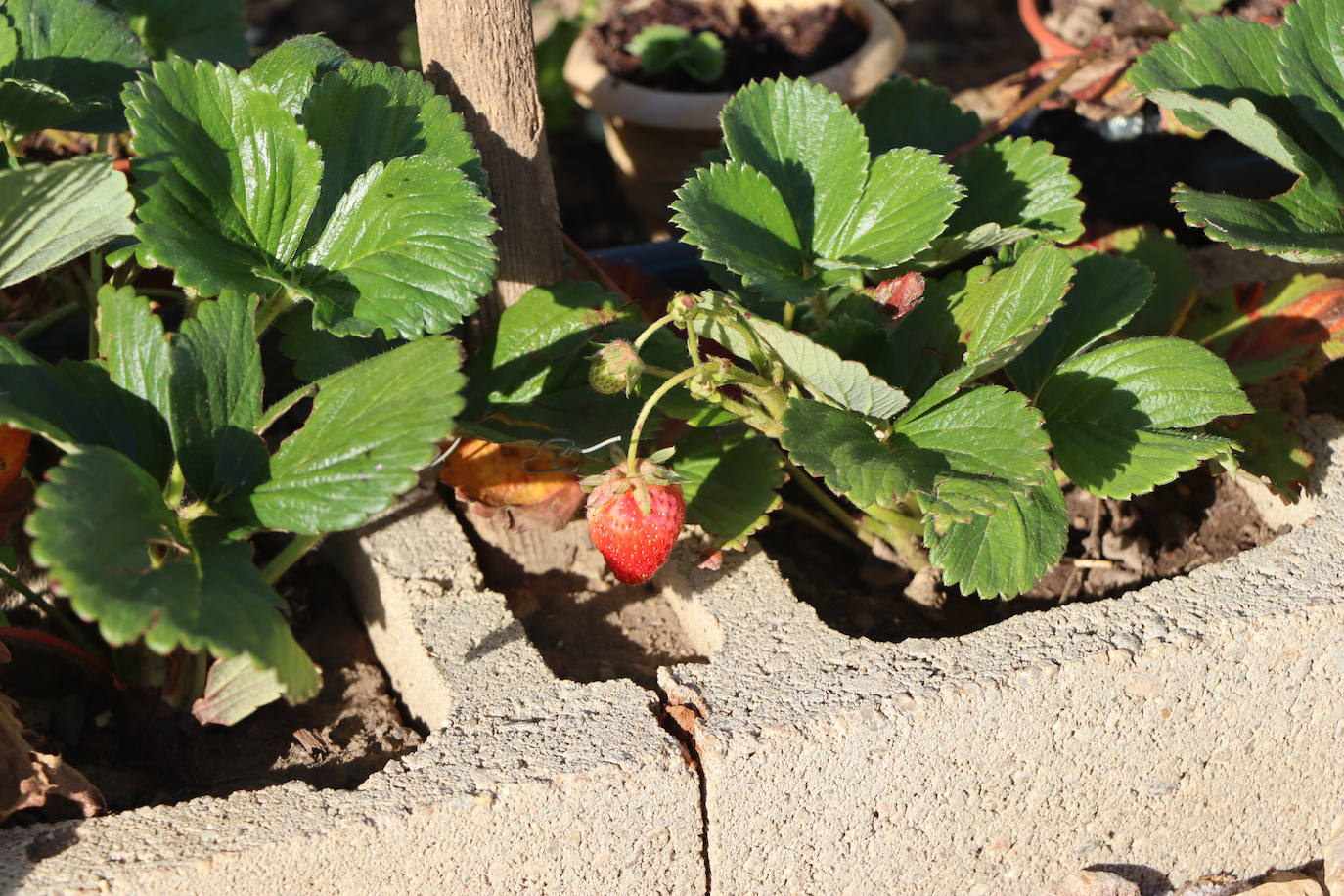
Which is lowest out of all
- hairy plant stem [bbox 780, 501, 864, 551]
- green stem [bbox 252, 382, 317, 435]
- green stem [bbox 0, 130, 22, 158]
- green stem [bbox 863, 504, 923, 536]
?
hairy plant stem [bbox 780, 501, 864, 551]

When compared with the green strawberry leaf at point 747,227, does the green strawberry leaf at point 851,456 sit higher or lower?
lower

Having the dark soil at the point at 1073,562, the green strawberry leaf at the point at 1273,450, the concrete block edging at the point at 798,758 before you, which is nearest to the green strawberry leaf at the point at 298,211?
the concrete block edging at the point at 798,758

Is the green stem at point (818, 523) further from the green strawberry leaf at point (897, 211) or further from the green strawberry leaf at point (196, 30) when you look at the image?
the green strawberry leaf at point (196, 30)

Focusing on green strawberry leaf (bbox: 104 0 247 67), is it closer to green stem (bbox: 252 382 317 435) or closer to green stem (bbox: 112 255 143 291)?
green stem (bbox: 112 255 143 291)

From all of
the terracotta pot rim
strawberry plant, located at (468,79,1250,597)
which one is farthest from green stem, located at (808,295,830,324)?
the terracotta pot rim

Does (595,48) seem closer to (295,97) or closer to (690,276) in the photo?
(690,276)
